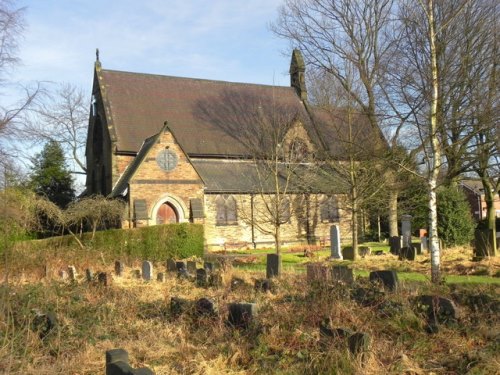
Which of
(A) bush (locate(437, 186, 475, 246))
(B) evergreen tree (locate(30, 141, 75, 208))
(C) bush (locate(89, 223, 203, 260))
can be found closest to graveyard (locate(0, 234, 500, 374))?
(C) bush (locate(89, 223, 203, 260))

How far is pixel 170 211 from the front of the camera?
→ 2847 centimetres

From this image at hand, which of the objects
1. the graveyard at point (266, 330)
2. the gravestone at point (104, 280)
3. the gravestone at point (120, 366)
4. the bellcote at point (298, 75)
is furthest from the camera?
the bellcote at point (298, 75)

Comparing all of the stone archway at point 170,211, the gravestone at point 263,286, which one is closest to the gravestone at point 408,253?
the gravestone at point 263,286

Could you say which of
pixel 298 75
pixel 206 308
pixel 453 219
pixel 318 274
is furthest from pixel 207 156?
pixel 206 308

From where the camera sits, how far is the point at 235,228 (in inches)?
1211

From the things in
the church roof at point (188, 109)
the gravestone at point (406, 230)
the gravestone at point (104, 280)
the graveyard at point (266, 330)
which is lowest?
the graveyard at point (266, 330)

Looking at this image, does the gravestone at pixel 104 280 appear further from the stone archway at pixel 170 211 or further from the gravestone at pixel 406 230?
the stone archway at pixel 170 211

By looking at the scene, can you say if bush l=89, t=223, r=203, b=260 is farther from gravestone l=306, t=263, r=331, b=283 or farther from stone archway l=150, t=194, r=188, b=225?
gravestone l=306, t=263, r=331, b=283

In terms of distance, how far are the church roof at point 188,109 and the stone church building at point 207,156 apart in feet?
0.21

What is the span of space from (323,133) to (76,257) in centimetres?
1673

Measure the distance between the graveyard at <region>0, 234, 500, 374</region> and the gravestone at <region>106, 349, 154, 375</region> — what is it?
0.01 metres

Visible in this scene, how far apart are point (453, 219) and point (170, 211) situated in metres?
14.2

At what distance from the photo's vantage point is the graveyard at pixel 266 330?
5715 mm

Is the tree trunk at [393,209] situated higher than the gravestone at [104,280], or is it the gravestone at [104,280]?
the tree trunk at [393,209]
